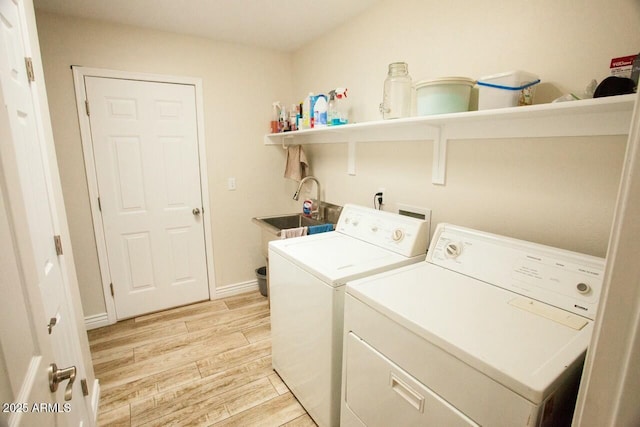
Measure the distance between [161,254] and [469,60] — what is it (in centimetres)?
279

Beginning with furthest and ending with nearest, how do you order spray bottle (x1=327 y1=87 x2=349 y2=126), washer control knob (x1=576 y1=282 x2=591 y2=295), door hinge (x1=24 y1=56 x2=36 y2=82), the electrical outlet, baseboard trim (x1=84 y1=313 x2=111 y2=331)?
the electrical outlet → baseboard trim (x1=84 y1=313 x2=111 y2=331) → spray bottle (x1=327 y1=87 x2=349 y2=126) → door hinge (x1=24 y1=56 x2=36 y2=82) → washer control knob (x1=576 y1=282 x2=591 y2=295)

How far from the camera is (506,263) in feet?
4.15

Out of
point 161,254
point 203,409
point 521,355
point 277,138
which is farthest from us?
point 277,138

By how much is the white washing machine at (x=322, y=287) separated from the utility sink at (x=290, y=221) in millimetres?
592

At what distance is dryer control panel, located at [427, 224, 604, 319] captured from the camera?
3.46 feet

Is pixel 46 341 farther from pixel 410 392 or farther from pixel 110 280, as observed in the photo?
pixel 110 280

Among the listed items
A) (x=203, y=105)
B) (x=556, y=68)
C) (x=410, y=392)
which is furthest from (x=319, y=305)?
(x=203, y=105)

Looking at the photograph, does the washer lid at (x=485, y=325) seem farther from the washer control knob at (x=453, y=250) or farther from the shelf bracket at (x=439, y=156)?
the shelf bracket at (x=439, y=156)

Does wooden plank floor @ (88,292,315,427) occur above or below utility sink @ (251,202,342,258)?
below

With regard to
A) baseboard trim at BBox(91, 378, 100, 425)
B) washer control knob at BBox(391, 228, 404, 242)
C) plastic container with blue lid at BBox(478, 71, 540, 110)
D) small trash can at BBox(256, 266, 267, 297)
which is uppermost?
plastic container with blue lid at BBox(478, 71, 540, 110)

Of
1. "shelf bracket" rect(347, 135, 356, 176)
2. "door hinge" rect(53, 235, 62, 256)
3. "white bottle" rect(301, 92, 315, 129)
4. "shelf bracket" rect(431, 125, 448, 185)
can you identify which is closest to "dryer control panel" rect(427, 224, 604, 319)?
"shelf bracket" rect(431, 125, 448, 185)

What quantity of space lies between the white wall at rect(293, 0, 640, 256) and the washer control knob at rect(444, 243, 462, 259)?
0.80 ft

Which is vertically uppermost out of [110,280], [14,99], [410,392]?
[14,99]

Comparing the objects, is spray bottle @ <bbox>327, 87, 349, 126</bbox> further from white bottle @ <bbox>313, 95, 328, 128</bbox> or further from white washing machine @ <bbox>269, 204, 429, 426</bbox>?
white washing machine @ <bbox>269, 204, 429, 426</bbox>
